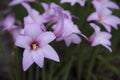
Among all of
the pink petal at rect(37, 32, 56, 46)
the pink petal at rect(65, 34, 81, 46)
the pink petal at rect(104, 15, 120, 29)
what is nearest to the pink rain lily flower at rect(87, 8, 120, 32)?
the pink petal at rect(104, 15, 120, 29)

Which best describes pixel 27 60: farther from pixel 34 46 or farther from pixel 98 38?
pixel 98 38

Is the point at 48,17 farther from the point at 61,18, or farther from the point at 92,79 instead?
the point at 92,79

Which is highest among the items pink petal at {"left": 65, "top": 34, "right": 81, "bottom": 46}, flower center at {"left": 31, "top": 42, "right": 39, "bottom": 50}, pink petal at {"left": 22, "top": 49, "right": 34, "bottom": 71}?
flower center at {"left": 31, "top": 42, "right": 39, "bottom": 50}

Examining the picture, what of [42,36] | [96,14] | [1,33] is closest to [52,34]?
[42,36]

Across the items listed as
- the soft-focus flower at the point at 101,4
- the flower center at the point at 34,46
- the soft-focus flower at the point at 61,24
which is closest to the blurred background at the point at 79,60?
the soft-focus flower at the point at 101,4

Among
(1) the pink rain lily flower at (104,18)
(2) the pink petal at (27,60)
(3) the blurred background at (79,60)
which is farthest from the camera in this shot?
(3) the blurred background at (79,60)

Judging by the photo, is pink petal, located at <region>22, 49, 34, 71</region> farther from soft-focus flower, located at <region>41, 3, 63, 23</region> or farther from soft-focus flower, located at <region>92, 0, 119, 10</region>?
soft-focus flower, located at <region>92, 0, 119, 10</region>

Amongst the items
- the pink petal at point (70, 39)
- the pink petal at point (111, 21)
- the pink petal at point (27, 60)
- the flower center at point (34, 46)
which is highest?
the flower center at point (34, 46)

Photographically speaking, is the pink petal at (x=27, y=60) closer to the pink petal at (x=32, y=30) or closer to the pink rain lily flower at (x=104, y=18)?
the pink petal at (x=32, y=30)
